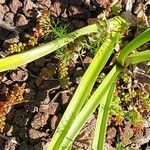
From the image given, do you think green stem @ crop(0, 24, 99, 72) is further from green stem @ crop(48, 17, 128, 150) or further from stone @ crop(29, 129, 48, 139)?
stone @ crop(29, 129, 48, 139)

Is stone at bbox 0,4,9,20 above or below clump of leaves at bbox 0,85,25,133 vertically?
above

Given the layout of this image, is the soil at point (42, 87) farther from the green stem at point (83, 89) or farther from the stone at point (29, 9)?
the green stem at point (83, 89)

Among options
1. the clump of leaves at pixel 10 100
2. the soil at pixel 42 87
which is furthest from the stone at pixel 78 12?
the clump of leaves at pixel 10 100

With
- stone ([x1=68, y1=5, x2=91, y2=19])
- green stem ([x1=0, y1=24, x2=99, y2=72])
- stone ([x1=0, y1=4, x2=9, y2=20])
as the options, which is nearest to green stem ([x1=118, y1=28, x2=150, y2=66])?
green stem ([x1=0, y1=24, x2=99, y2=72])

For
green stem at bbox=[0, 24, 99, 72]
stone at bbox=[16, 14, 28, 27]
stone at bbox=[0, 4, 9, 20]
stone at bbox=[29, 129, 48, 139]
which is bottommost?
stone at bbox=[29, 129, 48, 139]

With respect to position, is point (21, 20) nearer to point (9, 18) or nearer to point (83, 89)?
point (9, 18)

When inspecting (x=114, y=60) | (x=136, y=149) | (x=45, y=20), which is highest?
(x=45, y=20)

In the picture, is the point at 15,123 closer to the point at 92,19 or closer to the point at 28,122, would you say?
the point at 28,122

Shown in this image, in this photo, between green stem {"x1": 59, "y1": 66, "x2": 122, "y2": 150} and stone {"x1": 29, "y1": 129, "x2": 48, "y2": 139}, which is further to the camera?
stone {"x1": 29, "y1": 129, "x2": 48, "y2": 139}

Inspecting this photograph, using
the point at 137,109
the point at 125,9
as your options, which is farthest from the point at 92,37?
the point at 137,109
